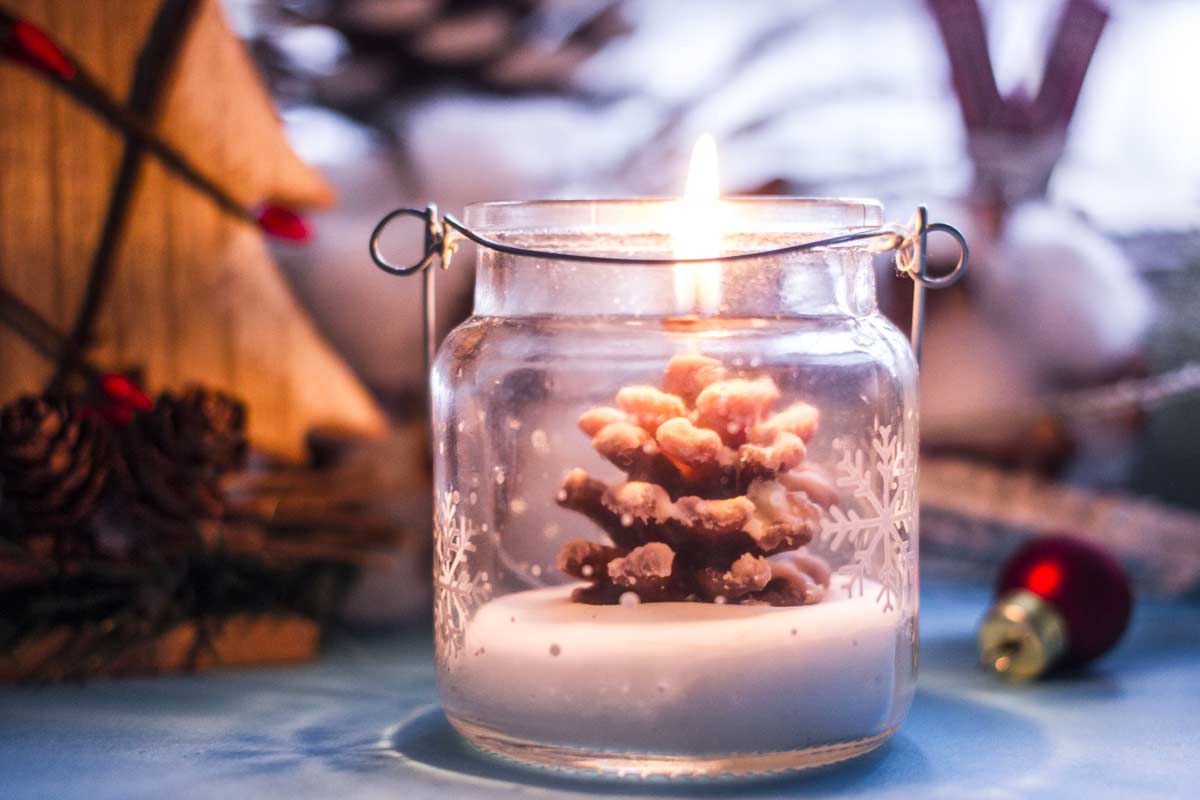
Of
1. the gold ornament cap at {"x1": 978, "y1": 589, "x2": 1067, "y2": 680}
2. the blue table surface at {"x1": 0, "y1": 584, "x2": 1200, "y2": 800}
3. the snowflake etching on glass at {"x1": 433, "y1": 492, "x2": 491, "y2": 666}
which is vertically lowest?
the blue table surface at {"x1": 0, "y1": 584, "x2": 1200, "y2": 800}

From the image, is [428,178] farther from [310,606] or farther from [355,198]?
[310,606]

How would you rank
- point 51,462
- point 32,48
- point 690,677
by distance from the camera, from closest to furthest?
1. point 690,677
2. point 51,462
3. point 32,48

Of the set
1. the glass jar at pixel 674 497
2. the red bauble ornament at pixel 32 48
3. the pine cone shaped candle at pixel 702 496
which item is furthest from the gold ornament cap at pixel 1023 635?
the red bauble ornament at pixel 32 48

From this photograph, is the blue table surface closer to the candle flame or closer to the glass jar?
the glass jar

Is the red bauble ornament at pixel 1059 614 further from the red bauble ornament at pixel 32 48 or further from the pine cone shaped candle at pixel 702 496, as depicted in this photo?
the red bauble ornament at pixel 32 48

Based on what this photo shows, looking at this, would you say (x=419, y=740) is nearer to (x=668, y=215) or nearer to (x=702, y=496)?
(x=702, y=496)

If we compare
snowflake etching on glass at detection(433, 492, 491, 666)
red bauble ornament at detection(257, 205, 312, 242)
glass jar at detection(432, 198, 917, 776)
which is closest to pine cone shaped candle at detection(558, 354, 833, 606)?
glass jar at detection(432, 198, 917, 776)

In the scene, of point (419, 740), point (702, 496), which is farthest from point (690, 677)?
point (419, 740)

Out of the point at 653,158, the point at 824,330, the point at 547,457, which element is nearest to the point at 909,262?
the point at 824,330
